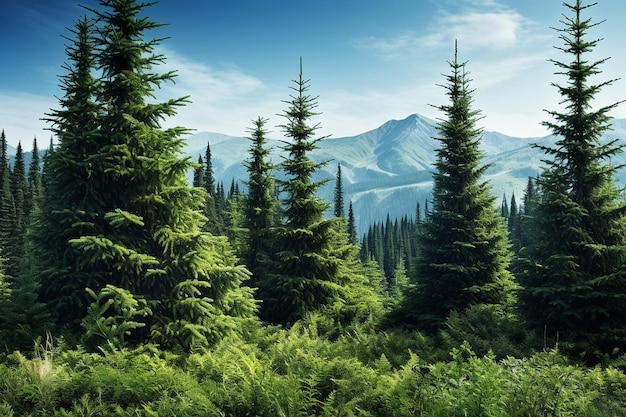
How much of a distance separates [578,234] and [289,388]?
1099cm

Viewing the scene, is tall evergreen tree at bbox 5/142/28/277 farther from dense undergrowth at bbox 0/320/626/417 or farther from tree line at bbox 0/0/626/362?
dense undergrowth at bbox 0/320/626/417

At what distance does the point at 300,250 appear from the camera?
18.0 meters

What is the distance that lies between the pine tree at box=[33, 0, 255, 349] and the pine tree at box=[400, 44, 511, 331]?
8.21 metres

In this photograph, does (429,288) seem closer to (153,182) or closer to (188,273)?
(188,273)

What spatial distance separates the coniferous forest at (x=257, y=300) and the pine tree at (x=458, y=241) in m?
0.08

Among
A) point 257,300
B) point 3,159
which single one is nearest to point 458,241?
point 257,300

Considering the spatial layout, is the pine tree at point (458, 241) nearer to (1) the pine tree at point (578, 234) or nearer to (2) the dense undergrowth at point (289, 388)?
(1) the pine tree at point (578, 234)

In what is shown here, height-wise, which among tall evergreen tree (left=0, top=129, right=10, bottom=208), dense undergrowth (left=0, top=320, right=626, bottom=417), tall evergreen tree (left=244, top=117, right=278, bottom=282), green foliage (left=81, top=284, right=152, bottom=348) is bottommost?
dense undergrowth (left=0, top=320, right=626, bottom=417)

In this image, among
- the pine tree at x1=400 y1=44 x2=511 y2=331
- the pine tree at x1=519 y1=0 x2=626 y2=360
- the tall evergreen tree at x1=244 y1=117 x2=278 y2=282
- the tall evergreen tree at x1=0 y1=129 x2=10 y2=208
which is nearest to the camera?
the pine tree at x1=519 y1=0 x2=626 y2=360

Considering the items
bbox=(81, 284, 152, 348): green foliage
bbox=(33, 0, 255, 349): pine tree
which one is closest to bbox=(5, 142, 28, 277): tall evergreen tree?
bbox=(33, 0, 255, 349): pine tree

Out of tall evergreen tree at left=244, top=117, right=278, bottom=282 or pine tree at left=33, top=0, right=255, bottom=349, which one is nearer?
pine tree at left=33, top=0, right=255, bottom=349

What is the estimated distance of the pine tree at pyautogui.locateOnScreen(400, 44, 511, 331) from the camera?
15.5 meters

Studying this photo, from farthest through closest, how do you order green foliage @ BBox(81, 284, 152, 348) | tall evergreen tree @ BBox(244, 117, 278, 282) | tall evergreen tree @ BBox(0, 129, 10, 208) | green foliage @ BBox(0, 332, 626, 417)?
tall evergreen tree @ BBox(0, 129, 10, 208)
tall evergreen tree @ BBox(244, 117, 278, 282)
green foliage @ BBox(81, 284, 152, 348)
green foliage @ BBox(0, 332, 626, 417)

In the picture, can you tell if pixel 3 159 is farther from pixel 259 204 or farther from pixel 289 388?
pixel 289 388
